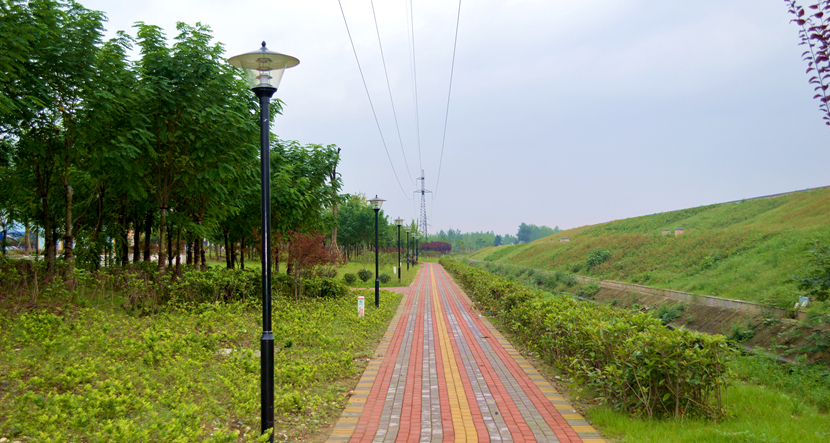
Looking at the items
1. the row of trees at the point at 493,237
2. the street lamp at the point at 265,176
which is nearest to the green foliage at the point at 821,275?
the street lamp at the point at 265,176

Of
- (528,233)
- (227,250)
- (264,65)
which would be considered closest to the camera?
(264,65)

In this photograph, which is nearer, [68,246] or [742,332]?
[68,246]

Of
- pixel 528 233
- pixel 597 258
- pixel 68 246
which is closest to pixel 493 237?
pixel 528 233

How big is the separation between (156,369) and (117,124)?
280 inches

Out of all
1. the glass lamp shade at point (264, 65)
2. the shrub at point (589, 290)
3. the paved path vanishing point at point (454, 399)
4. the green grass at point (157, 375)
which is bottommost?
the shrub at point (589, 290)

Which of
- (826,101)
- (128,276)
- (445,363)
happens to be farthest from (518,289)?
(128,276)

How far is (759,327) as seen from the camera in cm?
1288

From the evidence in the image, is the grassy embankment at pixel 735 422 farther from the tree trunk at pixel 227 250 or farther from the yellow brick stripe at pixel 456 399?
the tree trunk at pixel 227 250

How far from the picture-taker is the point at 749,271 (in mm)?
19953

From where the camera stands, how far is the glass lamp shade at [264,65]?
4.29 meters

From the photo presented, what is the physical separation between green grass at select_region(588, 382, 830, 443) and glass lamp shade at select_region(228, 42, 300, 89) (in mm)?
5046

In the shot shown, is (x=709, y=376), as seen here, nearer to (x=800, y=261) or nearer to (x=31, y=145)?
(x=31, y=145)

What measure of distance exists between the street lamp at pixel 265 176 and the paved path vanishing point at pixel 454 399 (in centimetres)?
88

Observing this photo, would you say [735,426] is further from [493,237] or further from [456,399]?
[493,237]
